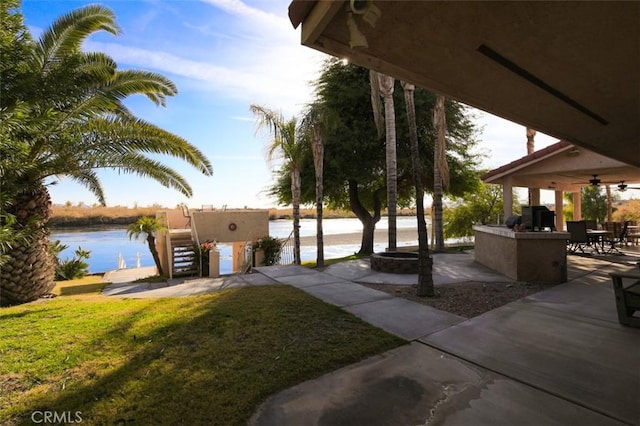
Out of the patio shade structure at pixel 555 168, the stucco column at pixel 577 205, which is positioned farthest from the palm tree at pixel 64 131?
the stucco column at pixel 577 205

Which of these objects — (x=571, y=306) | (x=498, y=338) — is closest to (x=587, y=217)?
(x=571, y=306)

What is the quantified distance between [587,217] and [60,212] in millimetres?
41089

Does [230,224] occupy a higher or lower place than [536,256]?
higher

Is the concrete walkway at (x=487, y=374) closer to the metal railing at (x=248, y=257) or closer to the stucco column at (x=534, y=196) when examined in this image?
the metal railing at (x=248, y=257)

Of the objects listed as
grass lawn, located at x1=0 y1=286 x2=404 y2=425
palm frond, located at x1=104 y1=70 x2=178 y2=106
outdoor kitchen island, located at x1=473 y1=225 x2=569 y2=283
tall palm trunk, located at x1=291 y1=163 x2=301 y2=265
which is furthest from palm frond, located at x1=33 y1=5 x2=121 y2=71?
outdoor kitchen island, located at x1=473 y1=225 x2=569 y2=283

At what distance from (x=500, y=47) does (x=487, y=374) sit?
330cm

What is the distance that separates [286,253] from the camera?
14.3 meters

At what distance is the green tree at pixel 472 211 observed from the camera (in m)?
20.1

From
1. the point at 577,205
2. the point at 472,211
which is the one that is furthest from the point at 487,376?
the point at 472,211

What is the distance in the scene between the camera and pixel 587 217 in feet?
71.2

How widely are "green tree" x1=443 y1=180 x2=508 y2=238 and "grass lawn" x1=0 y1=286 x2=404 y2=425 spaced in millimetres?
17754

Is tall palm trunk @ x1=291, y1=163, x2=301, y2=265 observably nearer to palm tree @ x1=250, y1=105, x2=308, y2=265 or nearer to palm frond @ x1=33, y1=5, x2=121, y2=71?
palm tree @ x1=250, y1=105, x2=308, y2=265

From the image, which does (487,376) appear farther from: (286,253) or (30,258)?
(286,253)

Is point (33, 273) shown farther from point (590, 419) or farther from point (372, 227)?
point (372, 227)
